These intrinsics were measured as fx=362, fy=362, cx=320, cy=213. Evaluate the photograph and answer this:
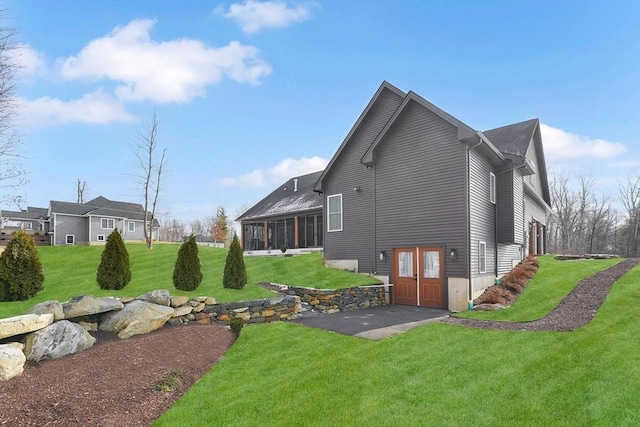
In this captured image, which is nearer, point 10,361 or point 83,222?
point 10,361

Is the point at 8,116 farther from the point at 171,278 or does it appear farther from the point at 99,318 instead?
the point at 99,318

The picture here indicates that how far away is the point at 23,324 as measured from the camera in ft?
21.1

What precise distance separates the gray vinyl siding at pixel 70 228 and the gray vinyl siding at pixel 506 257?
37.2 metres

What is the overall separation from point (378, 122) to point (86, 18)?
11.6m

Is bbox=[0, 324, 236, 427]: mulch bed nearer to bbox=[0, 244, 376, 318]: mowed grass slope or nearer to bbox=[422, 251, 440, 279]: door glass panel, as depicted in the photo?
bbox=[0, 244, 376, 318]: mowed grass slope

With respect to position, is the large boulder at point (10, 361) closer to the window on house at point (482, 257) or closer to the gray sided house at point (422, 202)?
the gray sided house at point (422, 202)

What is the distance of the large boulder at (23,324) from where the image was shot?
623 centimetres

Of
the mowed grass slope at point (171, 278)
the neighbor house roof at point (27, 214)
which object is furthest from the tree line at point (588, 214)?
the neighbor house roof at point (27, 214)

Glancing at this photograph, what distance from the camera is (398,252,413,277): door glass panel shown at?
46.1 ft

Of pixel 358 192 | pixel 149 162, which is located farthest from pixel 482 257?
pixel 149 162

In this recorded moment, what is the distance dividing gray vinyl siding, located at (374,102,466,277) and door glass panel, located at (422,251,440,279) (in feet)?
1.27

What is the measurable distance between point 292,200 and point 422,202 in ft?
46.8

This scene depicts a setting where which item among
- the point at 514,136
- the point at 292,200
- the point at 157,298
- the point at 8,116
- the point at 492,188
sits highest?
the point at 514,136

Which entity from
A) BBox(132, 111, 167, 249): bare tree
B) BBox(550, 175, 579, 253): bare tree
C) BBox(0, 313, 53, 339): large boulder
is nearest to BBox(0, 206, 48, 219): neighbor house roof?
BBox(132, 111, 167, 249): bare tree
